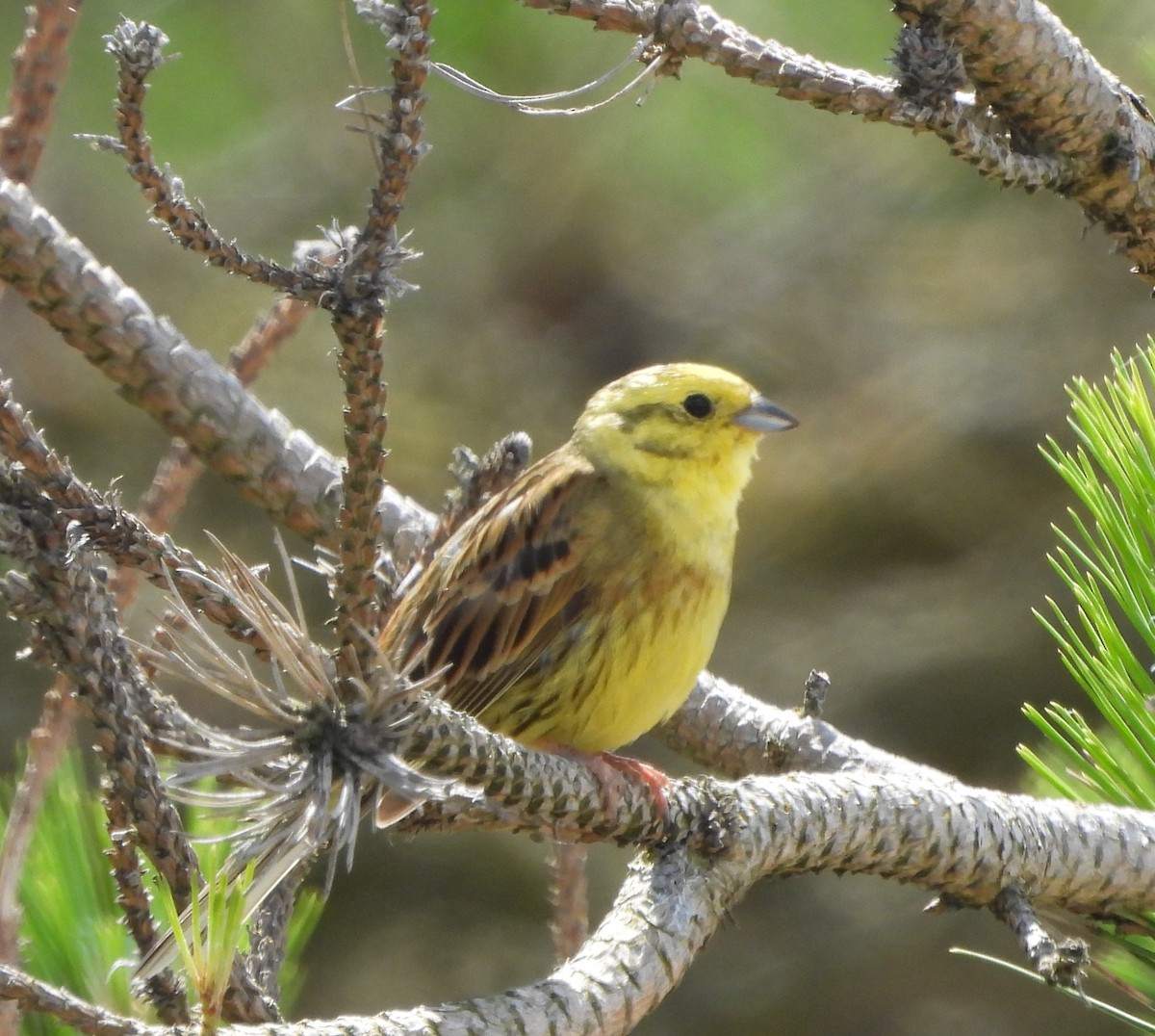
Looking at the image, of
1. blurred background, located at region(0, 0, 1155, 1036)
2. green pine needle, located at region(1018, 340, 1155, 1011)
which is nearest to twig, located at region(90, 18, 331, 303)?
green pine needle, located at region(1018, 340, 1155, 1011)

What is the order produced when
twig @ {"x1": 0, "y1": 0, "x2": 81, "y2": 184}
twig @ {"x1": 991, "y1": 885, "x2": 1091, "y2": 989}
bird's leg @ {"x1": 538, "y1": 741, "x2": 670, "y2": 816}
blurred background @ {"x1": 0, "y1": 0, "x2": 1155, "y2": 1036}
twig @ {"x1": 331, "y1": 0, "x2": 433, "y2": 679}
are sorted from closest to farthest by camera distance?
twig @ {"x1": 331, "y1": 0, "x2": 433, "y2": 679}, twig @ {"x1": 991, "y1": 885, "x2": 1091, "y2": 989}, bird's leg @ {"x1": 538, "y1": 741, "x2": 670, "y2": 816}, twig @ {"x1": 0, "y1": 0, "x2": 81, "y2": 184}, blurred background @ {"x1": 0, "y1": 0, "x2": 1155, "y2": 1036}

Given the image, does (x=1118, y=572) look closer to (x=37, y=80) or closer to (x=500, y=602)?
(x=500, y=602)

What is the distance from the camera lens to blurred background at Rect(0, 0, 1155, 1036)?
377cm

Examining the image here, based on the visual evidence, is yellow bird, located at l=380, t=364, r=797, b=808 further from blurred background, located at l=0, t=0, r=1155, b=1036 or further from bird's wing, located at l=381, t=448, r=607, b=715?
blurred background, located at l=0, t=0, r=1155, b=1036

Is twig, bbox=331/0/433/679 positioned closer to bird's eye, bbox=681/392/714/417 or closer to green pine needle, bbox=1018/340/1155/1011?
green pine needle, bbox=1018/340/1155/1011

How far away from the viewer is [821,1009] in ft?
13.2

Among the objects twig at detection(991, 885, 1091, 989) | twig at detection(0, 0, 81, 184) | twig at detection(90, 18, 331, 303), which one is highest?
twig at detection(0, 0, 81, 184)

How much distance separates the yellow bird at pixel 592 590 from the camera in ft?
6.39

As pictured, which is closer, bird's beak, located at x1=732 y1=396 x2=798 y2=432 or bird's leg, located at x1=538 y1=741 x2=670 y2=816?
bird's leg, located at x1=538 y1=741 x2=670 y2=816

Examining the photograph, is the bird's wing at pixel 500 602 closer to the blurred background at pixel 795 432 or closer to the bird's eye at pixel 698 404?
the bird's eye at pixel 698 404

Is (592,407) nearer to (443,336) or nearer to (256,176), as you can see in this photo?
(256,176)

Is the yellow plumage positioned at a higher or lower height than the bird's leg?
higher

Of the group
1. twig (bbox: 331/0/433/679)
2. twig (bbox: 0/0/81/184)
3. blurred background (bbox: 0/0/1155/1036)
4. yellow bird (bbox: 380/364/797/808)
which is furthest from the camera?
blurred background (bbox: 0/0/1155/1036)

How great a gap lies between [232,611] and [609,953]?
1.30ft
